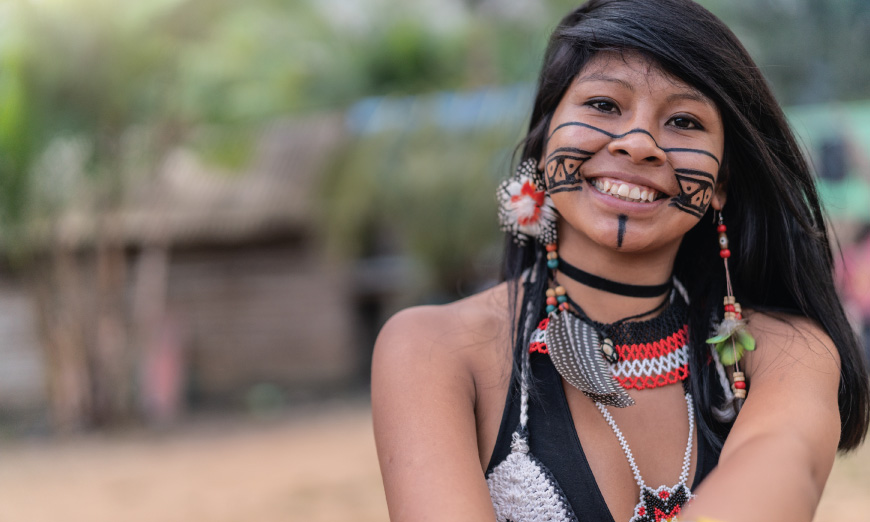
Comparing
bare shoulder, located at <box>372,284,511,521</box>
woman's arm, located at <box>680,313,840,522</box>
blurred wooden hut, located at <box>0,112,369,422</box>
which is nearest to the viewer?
woman's arm, located at <box>680,313,840,522</box>

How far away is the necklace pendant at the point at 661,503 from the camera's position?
169 centimetres

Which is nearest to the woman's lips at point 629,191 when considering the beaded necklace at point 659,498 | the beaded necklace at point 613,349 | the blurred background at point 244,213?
the beaded necklace at point 613,349

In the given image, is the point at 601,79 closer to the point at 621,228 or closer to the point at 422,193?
the point at 621,228

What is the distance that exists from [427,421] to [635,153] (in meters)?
0.71

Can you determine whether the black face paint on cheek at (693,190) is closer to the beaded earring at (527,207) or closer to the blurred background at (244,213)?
the beaded earring at (527,207)

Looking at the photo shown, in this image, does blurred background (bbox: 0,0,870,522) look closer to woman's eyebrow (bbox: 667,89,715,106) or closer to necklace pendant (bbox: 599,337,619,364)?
necklace pendant (bbox: 599,337,619,364)

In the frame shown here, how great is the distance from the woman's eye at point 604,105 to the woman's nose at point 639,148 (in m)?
0.09

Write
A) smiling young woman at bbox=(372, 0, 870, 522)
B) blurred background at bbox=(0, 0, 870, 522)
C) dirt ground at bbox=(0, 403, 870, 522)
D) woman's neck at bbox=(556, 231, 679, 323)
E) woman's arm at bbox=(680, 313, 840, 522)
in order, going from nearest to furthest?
woman's arm at bbox=(680, 313, 840, 522)
smiling young woman at bbox=(372, 0, 870, 522)
woman's neck at bbox=(556, 231, 679, 323)
dirt ground at bbox=(0, 403, 870, 522)
blurred background at bbox=(0, 0, 870, 522)

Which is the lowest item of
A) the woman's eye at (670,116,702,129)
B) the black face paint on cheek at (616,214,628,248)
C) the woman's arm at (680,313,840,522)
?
the woman's arm at (680,313,840,522)

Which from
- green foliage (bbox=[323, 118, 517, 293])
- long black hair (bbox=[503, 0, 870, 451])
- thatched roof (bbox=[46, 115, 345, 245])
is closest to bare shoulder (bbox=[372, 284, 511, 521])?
long black hair (bbox=[503, 0, 870, 451])

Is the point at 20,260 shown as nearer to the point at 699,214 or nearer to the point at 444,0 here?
the point at 444,0

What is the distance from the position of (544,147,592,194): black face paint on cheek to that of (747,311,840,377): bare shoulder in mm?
561

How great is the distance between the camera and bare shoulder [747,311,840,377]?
175 centimetres

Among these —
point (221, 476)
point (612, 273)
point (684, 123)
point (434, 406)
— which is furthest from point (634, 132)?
point (221, 476)
